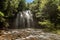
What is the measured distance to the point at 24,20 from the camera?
3400cm

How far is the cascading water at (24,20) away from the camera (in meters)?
33.3

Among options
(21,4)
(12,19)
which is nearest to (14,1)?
(12,19)

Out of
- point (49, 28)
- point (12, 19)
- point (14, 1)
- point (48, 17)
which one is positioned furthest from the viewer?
point (12, 19)

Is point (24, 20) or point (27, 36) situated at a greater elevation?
point (24, 20)

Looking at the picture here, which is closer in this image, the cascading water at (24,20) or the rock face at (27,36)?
the rock face at (27,36)

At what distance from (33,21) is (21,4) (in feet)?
18.8

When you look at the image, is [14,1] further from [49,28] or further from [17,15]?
[49,28]

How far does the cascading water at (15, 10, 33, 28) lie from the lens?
3331cm

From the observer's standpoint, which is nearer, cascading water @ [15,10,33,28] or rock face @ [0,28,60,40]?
rock face @ [0,28,60,40]

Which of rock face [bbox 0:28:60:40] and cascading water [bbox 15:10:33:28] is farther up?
cascading water [bbox 15:10:33:28]

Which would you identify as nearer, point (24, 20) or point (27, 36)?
point (27, 36)

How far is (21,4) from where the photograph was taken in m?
37.2

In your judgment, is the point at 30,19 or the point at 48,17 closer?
the point at 48,17

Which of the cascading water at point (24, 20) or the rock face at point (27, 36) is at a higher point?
the cascading water at point (24, 20)
